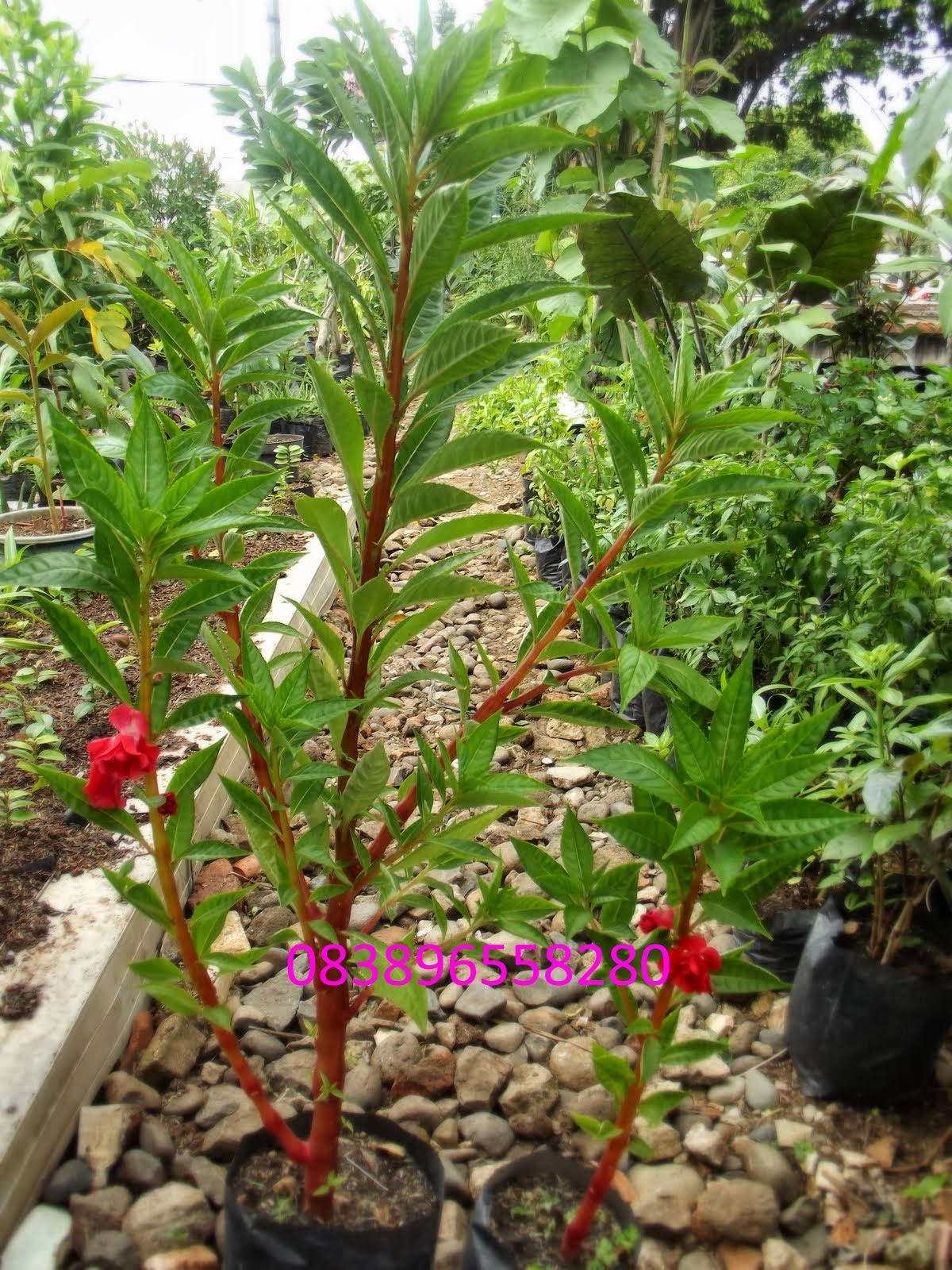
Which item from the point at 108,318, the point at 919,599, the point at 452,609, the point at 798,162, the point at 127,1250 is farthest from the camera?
the point at 798,162

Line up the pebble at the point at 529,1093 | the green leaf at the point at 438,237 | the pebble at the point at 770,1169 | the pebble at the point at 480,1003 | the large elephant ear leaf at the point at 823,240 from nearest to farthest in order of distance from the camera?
the green leaf at the point at 438,237, the pebble at the point at 770,1169, the pebble at the point at 529,1093, the pebble at the point at 480,1003, the large elephant ear leaf at the point at 823,240

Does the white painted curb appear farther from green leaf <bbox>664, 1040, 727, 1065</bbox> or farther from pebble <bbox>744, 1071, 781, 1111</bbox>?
pebble <bbox>744, 1071, 781, 1111</bbox>

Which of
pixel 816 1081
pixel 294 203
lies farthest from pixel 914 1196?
pixel 294 203

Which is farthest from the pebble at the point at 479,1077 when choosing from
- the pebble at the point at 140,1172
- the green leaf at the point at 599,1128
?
the green leaf at the point at 599,1128

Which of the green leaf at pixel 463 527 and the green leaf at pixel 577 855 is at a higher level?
the green leaf at pixel 463 527

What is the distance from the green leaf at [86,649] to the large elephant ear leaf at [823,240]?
2.55 m

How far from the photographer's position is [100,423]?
140 inches

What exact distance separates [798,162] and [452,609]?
1251cm

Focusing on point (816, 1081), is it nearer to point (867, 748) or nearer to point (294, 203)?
point (867, 748)

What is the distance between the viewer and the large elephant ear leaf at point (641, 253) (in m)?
3.28

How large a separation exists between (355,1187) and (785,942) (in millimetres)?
1007

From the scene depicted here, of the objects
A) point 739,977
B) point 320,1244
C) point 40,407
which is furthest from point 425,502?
point 40,407

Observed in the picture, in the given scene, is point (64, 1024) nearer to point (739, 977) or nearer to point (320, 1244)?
point (320, 1244)

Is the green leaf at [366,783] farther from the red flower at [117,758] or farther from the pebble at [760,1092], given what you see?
the pebble at [760,1092]
